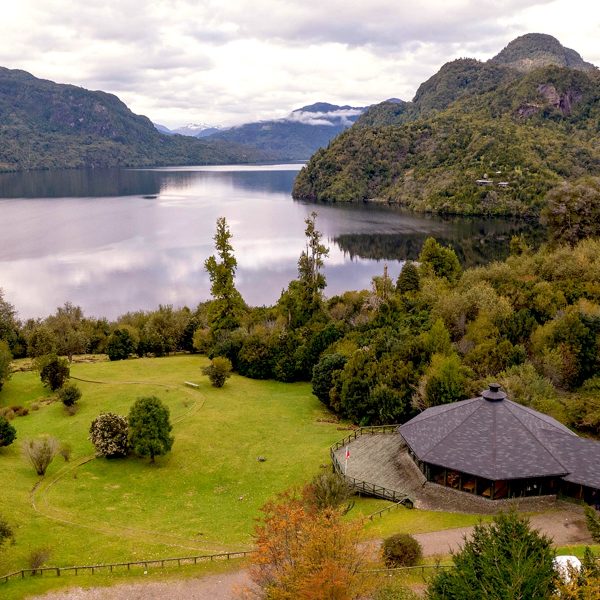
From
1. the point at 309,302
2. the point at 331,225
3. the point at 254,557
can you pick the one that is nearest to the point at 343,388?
the point at 309,302

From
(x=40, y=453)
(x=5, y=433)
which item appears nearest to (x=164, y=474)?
(x=40, y=453)

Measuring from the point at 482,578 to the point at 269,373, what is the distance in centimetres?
4844

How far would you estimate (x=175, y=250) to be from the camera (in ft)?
429

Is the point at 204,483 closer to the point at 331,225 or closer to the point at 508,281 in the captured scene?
the point at 508,281

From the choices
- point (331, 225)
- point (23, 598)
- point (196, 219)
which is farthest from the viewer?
point (196, 219)

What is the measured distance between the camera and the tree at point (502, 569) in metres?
18.9

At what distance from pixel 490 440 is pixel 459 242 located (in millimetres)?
109224

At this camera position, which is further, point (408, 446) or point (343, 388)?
point (343, 388)

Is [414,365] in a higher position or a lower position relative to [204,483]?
higher

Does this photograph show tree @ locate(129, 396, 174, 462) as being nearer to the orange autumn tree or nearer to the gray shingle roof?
the gray shingle roof

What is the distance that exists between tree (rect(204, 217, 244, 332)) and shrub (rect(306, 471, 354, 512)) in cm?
4483

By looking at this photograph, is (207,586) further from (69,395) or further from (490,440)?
(69,395)

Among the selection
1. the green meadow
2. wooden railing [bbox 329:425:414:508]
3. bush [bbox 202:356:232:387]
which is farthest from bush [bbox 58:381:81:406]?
wooden railing [bbox 329:425:414:508]

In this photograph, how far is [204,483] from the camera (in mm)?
39719
